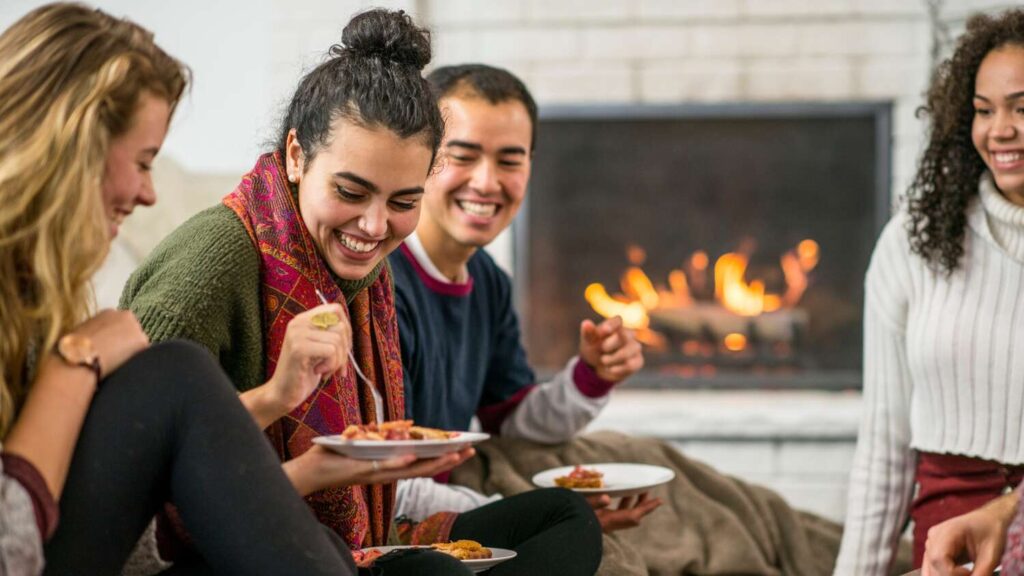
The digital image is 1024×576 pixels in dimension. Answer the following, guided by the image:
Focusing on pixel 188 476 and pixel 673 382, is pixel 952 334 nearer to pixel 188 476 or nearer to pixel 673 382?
pixel 188 476

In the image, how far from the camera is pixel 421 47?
180 cm

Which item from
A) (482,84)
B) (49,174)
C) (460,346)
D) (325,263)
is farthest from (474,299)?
(49,174)

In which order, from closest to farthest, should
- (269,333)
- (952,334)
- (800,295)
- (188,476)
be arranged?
(188,476) < (269,333) < (952,334) < (800,295)

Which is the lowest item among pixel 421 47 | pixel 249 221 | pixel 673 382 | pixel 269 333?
pixel 673 382

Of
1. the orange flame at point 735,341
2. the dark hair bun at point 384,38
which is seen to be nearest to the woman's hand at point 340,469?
the dark hair bun at point 384,38

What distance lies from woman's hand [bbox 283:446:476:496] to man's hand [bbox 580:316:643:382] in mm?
905

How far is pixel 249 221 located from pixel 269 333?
149 mm

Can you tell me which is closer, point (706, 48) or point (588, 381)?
point (588, 381)

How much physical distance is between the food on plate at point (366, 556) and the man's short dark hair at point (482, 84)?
986mm

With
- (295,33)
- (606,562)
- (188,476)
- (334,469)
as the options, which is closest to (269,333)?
(334,469)

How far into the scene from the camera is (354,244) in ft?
5.56

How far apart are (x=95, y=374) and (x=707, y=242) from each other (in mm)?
2707

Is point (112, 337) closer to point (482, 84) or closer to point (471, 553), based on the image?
point (471, 553)

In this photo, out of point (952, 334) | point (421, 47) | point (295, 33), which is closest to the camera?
point (421, 47)
